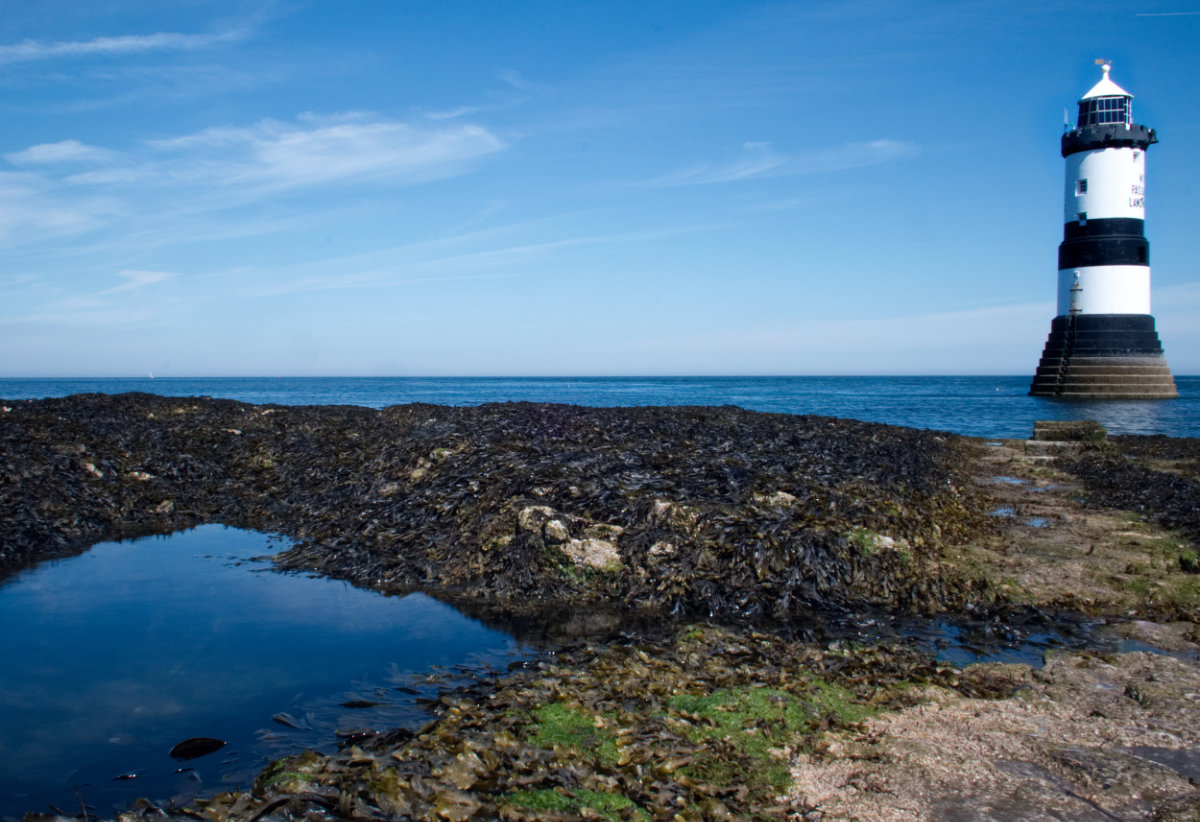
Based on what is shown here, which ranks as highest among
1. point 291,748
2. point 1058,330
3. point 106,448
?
point 1058,330

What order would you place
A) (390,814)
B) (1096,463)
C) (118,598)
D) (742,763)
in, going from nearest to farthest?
(390,814), (742,763), (118,598), (1096,463)

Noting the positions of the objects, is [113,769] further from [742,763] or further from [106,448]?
[106,448]

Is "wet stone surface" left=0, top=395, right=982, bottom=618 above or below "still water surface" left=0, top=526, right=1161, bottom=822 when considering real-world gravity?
above

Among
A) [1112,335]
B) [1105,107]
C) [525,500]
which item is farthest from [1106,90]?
[525,500]

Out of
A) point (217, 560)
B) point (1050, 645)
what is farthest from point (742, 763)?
point (217, 560)

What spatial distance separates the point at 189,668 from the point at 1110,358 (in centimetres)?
4804

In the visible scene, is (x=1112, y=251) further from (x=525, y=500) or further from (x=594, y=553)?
(x=594, y=553)

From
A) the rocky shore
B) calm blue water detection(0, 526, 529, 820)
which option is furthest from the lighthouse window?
calm blue water detection(0, 526, 529, 820)

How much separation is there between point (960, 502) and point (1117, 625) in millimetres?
5215

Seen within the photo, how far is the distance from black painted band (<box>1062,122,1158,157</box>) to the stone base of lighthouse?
8928mm

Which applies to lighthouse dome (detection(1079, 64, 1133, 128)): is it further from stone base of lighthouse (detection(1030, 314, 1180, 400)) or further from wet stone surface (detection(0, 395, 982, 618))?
wet stone surface (detection(0, 395, 982, 618))

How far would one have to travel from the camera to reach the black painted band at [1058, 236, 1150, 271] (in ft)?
128

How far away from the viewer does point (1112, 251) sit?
128ft

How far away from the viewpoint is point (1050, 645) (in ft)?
20.1
